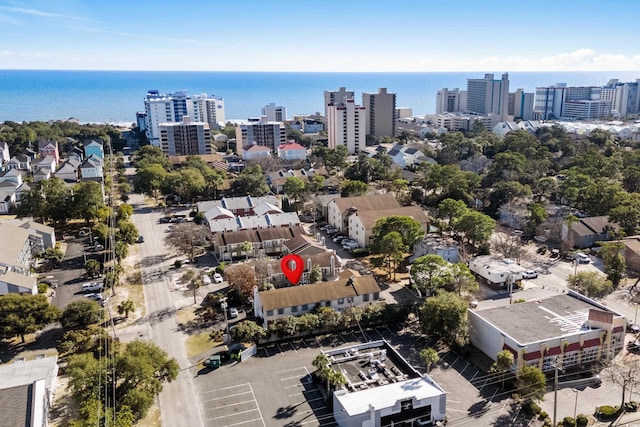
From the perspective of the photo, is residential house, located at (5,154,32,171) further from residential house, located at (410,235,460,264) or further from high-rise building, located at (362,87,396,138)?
high-rise building, located at (362,87,396,138)

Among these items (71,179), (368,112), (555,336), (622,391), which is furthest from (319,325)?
(368,112)

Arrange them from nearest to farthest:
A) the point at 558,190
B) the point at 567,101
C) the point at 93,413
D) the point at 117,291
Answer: the point at 93,413, the point at 117,291, the point at 558,190, the point at 567,101

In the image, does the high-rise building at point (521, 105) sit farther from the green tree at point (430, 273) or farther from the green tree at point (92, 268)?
the green tree at point (92, 268)

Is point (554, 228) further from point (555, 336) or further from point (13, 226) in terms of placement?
point (13, 226)

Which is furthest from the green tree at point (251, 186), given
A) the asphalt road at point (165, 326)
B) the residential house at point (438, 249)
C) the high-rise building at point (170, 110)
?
the high-rise building at point (170, 110)

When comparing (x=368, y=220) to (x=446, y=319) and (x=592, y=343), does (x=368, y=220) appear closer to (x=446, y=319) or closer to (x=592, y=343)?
(x=446, y=319)

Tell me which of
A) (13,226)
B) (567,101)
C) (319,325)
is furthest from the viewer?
(567,101)
